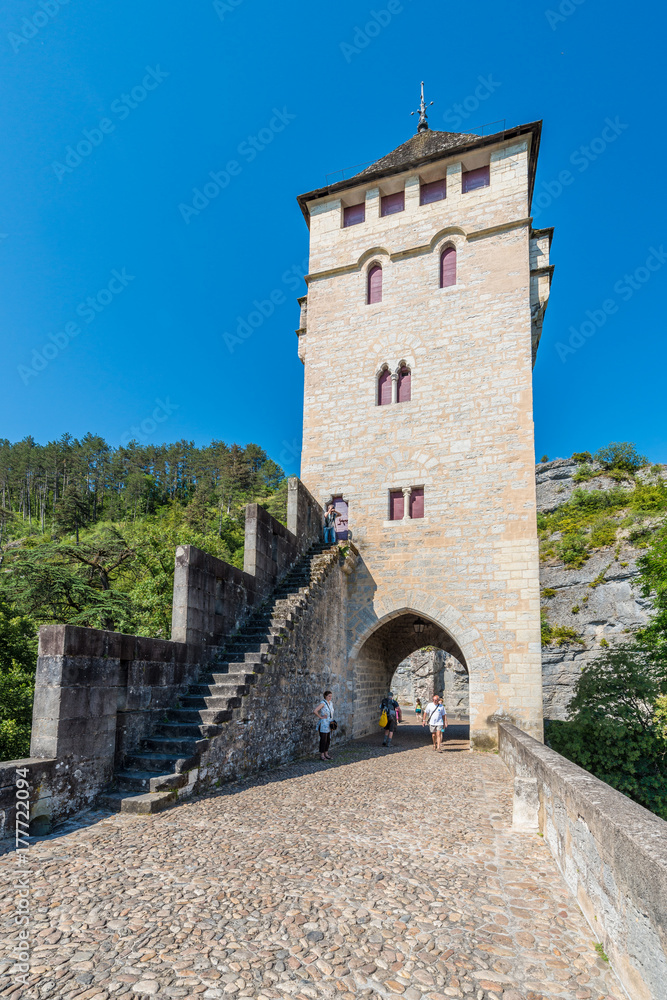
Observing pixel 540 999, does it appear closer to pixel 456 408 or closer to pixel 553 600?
pixel 456 408

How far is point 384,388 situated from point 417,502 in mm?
3168

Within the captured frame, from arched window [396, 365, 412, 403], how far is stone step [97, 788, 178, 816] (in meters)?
10.5

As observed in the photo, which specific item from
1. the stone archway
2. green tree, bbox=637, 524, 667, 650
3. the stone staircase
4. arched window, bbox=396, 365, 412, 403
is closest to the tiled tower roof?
arched window, bbox=396, 365, 412, 403

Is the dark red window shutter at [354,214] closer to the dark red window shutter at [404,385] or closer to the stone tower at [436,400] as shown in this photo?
the stone tower at [436,400]

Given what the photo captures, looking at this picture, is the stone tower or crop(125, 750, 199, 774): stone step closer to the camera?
crop(125, 750, 199, 774): stone step

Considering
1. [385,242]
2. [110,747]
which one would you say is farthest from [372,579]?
[385,242]

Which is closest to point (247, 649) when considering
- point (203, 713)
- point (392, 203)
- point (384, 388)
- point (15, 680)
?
point (203, 713)

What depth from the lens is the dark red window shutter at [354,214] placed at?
1566 cm

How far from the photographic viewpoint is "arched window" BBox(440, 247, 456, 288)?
46.3 ft

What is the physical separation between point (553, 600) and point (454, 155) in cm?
1917

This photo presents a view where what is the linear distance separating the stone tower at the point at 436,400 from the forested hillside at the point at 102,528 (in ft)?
21.4

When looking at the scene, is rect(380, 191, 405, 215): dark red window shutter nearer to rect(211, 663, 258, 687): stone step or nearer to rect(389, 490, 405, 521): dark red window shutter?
rect(389, 490, 405, 521): dark red window shutter

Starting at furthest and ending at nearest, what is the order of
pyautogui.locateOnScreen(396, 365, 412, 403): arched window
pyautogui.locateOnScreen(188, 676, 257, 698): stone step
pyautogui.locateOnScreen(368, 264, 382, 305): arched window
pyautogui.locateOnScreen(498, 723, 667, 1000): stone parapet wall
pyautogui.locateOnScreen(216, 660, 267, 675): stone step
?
pyautogui.locateOnScreen(368, 264, 382, 305): arched window
pyautogui.locateOnScreen(396, 365, 412, 403): arched window
pyautogui.locateOnScreen(216, 660, 267, 675): stone step
pyautogui.locateOnScreen(188, 676, 257, 698): stone step
pyautogui.locateOnScreen(498, 723, 667, 1000): stone parapet wall

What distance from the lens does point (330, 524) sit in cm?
1387
